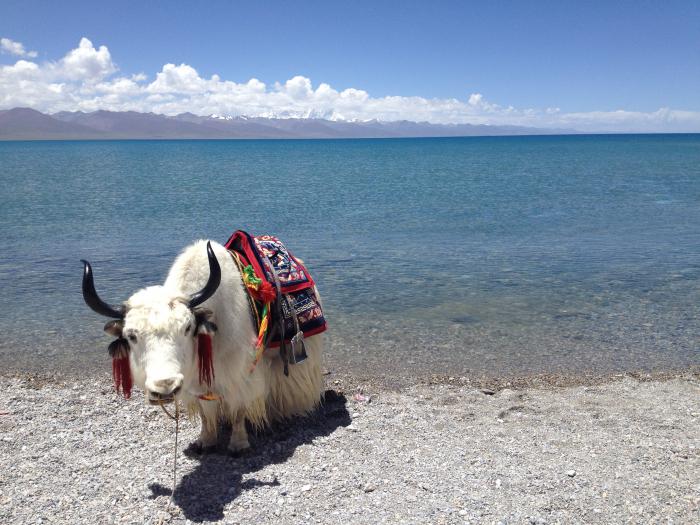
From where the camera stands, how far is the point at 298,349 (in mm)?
4418

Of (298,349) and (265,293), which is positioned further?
(298,349)

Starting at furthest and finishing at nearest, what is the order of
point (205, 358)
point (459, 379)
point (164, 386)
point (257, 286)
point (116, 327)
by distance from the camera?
point (459, 379) < point (257, 286) < point (205, 358) < point (116, 327) < point (164, 386)

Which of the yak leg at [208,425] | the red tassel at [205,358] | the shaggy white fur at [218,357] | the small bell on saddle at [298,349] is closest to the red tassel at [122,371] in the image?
the shaggy white fur at [218,357]

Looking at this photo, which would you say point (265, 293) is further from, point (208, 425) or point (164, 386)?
point (164, 386)

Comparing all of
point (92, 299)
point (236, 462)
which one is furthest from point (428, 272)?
point (92, 299)

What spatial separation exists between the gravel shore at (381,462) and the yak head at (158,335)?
2.46 feet

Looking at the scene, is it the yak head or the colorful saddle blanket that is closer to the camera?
the yak head

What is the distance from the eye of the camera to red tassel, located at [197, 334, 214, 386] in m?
3.45

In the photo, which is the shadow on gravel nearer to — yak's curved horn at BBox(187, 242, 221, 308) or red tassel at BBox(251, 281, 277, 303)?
red tassel at BBox(251, 281, 277, 303)

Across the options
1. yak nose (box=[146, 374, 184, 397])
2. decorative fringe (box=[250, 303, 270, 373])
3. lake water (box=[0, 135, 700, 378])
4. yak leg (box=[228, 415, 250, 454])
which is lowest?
lake water (box=[0, 135, 700, 378])

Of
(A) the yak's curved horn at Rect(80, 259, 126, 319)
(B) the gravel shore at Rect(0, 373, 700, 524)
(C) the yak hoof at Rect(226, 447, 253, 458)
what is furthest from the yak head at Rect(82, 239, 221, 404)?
(C) the yak hoof at Rect(226, 447, 253, 458)

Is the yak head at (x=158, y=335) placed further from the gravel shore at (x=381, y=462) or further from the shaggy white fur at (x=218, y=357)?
the gravel shore at (x=381, y=462)

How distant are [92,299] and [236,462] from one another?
1.58 metres

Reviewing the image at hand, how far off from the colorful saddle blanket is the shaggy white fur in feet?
0.57
